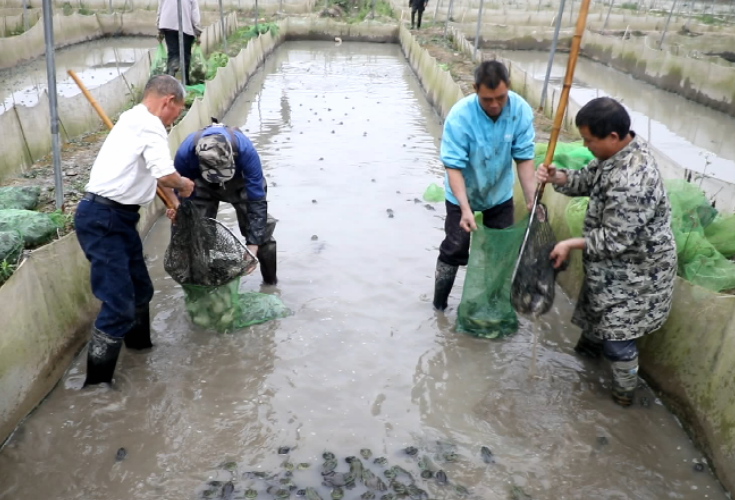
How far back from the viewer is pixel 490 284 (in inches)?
173

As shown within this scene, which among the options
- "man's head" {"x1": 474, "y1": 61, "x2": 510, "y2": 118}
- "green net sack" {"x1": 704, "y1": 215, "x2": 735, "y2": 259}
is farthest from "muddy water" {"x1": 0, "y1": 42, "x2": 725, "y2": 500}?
"man's head" {"x1": 474, "y1": 61, "x2": 510, "y2": 118}

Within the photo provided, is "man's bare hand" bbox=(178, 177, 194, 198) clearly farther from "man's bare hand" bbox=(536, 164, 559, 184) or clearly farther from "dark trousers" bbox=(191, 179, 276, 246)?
"man's bare hand" bbox=(536, 164, 559, 184)

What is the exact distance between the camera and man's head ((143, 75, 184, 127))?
3604 millimetres

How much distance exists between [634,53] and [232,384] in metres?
15.2

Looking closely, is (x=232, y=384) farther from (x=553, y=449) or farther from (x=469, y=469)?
(x=553, y=449)

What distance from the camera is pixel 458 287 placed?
5.43 metres

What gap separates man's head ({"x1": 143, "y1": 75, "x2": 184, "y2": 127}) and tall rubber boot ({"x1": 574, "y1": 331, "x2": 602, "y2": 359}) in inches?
118

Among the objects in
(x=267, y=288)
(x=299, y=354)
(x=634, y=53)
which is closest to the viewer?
(x=299, y=354)

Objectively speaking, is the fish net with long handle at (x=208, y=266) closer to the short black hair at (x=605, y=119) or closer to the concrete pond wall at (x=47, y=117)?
the short black hair at (x=605, y=119)

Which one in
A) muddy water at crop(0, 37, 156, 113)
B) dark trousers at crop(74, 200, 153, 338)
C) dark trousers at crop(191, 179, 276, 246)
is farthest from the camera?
muddy water at crop(0, 37, 156, 113)

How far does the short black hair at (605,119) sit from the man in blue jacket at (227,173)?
7.11 ft

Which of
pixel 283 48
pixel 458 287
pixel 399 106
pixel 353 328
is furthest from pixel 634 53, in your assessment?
pixel 353 328

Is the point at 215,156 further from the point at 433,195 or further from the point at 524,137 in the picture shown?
the point at 433,195

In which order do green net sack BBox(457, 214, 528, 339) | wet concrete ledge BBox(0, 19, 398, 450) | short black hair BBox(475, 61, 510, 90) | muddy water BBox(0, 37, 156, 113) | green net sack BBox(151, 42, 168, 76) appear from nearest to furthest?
wet concrete ledge BBox(0, 19, 398, 450), short black hair BBox(475, 61, 510, 90), green net sack BBox(457, 214, 528, 339), green net sack BBox(151, 42, 168, 76), muddy water BBox(0, 37, 156, 113)
